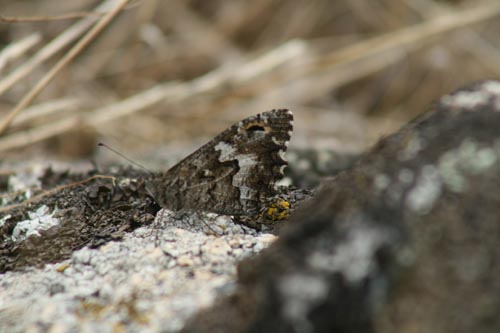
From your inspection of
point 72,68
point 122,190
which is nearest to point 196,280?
point 122,190

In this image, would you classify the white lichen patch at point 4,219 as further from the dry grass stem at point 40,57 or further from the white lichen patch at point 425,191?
the white lichen patch at point 425,191

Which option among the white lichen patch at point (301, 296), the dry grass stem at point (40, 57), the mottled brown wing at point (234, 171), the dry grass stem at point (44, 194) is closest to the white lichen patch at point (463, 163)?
the white lichen patch at point (301, 296)

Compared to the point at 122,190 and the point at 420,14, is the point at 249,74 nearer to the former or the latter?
the point at 420,14

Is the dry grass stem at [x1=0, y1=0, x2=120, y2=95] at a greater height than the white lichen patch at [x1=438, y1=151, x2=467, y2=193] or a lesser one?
greater

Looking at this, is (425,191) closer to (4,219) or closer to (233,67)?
(4,219)

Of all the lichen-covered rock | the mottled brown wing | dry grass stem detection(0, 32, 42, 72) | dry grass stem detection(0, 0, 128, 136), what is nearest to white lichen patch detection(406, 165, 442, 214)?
the lichen-covered rock

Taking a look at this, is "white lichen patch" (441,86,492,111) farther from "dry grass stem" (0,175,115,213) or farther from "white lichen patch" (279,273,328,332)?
"dry grass stem" (0,175,115,213)

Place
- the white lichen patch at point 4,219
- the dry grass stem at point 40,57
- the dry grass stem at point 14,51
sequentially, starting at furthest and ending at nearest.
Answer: the dry grass stem at point 14,51
the dry grass stem at point 40,57
the white lichen patch at point 4,219
